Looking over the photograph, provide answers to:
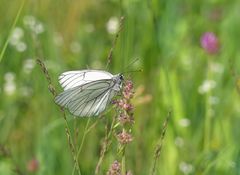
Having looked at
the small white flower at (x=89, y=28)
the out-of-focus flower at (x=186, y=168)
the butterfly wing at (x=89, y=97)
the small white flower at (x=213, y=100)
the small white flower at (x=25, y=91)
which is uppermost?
the small white flower at (x=89, y=28)

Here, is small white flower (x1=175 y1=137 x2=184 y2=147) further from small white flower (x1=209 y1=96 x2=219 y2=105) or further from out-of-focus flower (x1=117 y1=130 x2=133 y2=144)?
out-of-focus flower (x1=117 y1=130 x2=133 y2=144)

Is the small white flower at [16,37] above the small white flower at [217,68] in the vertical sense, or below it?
above

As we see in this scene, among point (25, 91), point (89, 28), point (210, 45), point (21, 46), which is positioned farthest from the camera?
point (89, 28)

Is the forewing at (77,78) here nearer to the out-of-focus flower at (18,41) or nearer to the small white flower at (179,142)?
the small white flower at (179,142)

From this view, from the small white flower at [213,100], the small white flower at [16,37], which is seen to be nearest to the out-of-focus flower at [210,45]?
the small white flower at [213,100]

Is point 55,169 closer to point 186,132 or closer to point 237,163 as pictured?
point 186,132

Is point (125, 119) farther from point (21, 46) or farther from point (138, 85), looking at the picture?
point (21, 46)

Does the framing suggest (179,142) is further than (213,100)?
No

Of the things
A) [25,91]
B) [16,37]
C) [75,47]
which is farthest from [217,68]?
[16,37]
